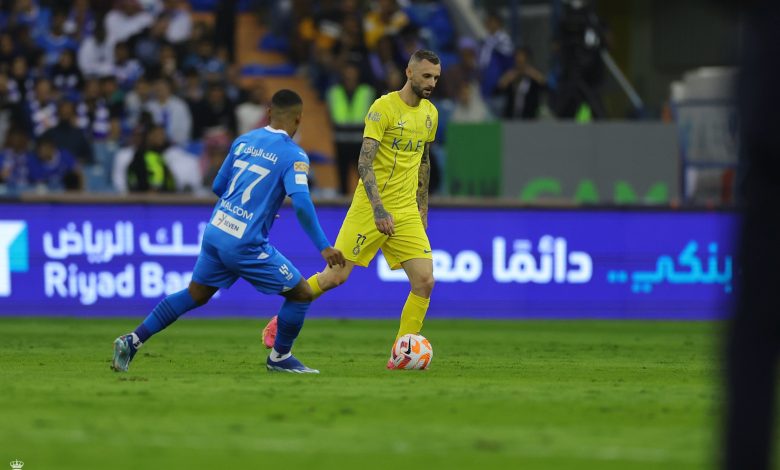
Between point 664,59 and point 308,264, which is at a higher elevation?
point 664,59

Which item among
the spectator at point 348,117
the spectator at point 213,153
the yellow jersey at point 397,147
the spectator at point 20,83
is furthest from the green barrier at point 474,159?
the yellow jersey at point 397,147

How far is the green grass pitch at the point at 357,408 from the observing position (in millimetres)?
6488

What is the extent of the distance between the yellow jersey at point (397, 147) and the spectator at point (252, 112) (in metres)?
9.83

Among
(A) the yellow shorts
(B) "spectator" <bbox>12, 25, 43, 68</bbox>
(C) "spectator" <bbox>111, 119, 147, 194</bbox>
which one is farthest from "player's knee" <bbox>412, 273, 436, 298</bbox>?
(B) "spectator" <bbox>12, 25, 43, 68</bbox>

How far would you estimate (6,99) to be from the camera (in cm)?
2117

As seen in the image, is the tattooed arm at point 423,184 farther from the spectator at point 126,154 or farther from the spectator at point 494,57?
the spectator at point 494,57

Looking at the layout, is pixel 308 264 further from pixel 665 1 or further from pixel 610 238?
pixel 665 1

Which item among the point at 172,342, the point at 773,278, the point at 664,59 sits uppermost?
the point at 664,59

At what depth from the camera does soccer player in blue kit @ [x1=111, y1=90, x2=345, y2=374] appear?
1010 centimetres

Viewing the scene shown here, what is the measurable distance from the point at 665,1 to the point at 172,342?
769 inches

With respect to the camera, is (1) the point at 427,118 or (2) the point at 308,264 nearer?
(1) the point at 427,118

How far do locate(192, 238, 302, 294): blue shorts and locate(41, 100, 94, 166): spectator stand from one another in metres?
10.7

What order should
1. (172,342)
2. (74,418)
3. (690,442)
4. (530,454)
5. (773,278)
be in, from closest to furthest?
(773,278), (530,454), (690,442), (74,418), (172,342)

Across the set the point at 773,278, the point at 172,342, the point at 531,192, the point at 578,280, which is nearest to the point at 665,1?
the point at 531,192
